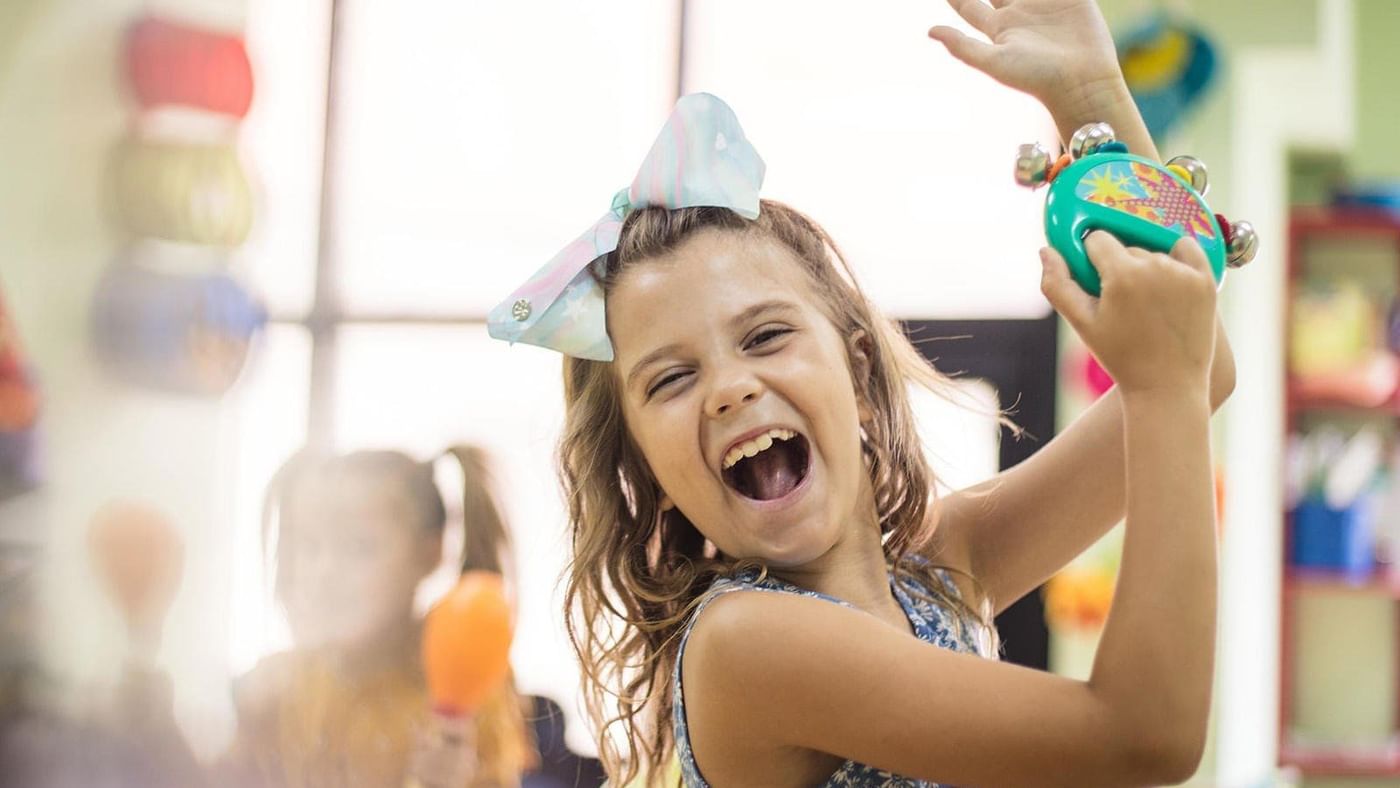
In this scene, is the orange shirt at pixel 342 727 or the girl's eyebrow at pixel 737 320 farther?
the orange shirt at pixel 342 727

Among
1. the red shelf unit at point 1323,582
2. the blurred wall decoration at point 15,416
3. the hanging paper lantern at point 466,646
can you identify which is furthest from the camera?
the red shelf unit at point 1323,582

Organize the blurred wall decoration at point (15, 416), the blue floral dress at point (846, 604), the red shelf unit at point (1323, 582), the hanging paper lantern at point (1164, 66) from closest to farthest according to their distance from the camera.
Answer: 1. the blue floral dress at point (846, 604)
2. the blurred wall decoration at point (15, 416)
3. the hanging paper lantern at point (1164, 66)
4. the red shelf unit at point (1323, 582)

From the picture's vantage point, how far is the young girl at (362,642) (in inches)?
59.6

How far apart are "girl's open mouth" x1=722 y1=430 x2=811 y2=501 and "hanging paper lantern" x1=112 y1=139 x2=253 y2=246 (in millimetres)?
994

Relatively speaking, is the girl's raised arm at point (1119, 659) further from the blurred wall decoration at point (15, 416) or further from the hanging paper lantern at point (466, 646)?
the blurred wall decoration at point (15, 416)

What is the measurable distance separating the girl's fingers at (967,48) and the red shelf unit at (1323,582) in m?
2.08

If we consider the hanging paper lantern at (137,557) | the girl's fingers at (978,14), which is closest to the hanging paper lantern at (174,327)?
the hanging paper lantern at (137,557)

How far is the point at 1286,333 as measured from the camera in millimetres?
2572

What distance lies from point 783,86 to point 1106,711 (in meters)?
→ 1.26

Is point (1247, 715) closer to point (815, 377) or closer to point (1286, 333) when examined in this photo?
point (1286, 333)

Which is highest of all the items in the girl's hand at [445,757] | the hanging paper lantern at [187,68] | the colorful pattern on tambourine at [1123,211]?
the hanging paper lantern at [187,68]

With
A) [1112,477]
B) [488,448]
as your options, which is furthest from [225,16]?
[1112,477]

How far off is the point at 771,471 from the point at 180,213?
1020 millimetres

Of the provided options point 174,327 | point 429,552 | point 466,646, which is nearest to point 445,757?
point 466,646
